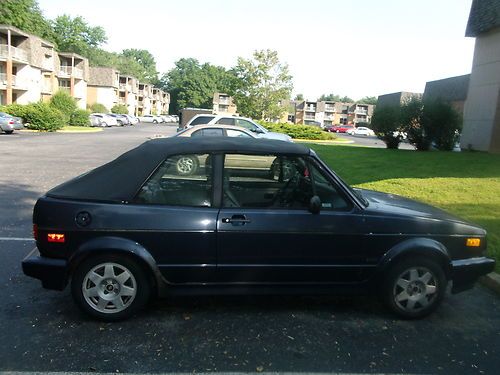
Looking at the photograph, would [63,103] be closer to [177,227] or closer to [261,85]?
[261,85]

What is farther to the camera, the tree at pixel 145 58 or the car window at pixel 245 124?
the tree at pixel 145 58

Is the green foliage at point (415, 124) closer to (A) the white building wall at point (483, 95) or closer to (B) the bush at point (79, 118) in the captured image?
(A) the white building wall at point (483, 95)

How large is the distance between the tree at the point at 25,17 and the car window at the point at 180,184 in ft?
211

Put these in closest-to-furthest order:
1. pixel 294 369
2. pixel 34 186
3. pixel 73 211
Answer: pixel 294 369
pixel 73 211
pixel 34 186

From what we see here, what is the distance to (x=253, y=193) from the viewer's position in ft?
12.6

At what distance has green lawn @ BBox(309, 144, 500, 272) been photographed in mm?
Answer: 7207

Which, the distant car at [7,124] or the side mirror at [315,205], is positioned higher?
the side mirror at [315,205]

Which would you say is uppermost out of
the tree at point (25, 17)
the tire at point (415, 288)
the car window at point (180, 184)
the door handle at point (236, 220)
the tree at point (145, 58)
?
the tree at point (145, 58)

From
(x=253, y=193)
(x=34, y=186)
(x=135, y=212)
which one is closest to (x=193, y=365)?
(x=135, y=212)

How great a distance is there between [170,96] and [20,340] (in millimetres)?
131577

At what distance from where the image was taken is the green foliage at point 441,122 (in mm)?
17734

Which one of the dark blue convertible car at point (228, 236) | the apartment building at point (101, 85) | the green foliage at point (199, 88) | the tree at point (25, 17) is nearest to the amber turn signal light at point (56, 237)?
the dark blue convertible car at point (228, 236)

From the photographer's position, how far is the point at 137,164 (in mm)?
3652

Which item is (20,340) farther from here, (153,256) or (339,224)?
(339,224)
